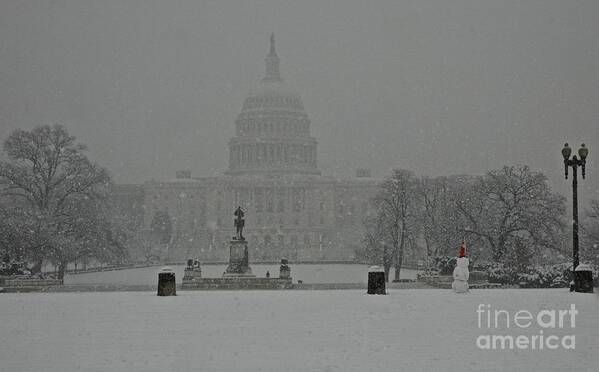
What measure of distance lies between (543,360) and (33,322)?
906cm

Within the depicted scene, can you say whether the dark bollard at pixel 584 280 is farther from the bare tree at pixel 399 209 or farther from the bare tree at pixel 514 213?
the bare tree at pixel 399 209

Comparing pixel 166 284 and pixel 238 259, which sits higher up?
pixel 238 259

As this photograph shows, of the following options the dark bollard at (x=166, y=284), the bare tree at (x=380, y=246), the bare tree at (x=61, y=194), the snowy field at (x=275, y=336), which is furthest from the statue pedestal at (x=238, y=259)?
the bare tree at (x=380, y=246)

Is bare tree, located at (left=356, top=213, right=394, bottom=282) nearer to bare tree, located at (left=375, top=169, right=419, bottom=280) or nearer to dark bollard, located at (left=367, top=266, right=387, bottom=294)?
bare tree, located at (left=375, top=169, right=419, bottom=280)

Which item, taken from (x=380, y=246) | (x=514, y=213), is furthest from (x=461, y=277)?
(x=380, y=246)

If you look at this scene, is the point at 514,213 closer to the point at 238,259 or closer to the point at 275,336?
the point at 238,259

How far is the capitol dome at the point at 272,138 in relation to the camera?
510 feet

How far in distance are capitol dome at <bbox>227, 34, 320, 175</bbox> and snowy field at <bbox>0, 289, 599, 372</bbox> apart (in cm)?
13540

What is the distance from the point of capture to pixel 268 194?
479 feet

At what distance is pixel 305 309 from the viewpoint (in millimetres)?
17859

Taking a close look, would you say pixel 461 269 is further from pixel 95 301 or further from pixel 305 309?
pixel 95 301

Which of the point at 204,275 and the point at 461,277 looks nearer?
the point at 461,277

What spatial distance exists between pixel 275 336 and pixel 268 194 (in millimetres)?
132241

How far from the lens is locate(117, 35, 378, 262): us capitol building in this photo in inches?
5443
